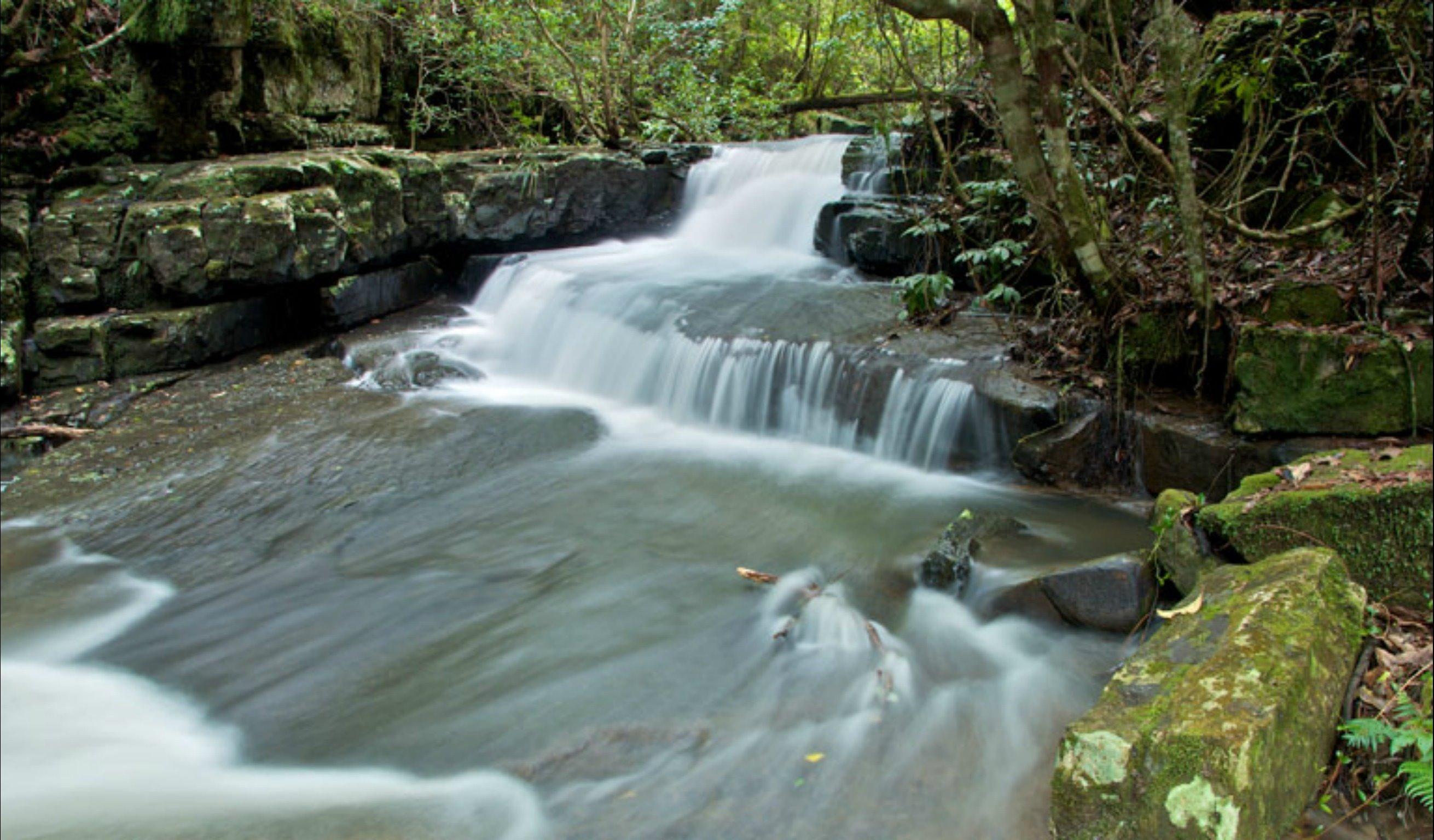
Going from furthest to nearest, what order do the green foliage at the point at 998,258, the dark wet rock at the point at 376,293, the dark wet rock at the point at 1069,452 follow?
the dark wet rock at the point at 376,293 < the green foliage at the point at 998,258 < the dark wet rock at the point at 1069,452

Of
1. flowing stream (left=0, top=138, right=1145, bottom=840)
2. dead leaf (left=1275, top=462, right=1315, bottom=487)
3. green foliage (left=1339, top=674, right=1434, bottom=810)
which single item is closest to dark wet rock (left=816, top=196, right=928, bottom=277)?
flowing stream (left=0, top=138, right=1145, bottom=840)

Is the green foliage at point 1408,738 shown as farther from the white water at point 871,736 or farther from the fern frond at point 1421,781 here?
the white water at point 871,736

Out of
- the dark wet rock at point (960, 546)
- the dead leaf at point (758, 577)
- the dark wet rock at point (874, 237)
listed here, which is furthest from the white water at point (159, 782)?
the dark wet rock at point (874, 237)

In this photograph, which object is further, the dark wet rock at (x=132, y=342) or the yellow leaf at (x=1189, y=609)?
the dark wet rock at (x=132, y=342)

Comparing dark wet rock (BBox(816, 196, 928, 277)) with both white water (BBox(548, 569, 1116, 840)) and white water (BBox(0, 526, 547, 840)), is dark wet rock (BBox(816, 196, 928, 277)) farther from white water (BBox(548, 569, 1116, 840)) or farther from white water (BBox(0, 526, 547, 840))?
white water (BBox(0, 526, 547, 840))

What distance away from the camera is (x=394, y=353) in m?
8.77

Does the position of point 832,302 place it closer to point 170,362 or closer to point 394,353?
point 394,353

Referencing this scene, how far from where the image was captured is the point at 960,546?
4762 mm

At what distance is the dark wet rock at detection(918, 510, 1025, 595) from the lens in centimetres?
467

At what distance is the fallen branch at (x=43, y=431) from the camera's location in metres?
7.07

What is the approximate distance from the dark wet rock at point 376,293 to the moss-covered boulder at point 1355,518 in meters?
8.66

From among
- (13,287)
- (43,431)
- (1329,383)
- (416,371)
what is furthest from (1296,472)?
(13,287)

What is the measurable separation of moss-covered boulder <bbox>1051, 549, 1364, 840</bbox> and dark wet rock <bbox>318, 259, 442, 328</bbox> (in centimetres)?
886

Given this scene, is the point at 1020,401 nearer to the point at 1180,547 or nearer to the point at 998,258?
the point at 998,258
